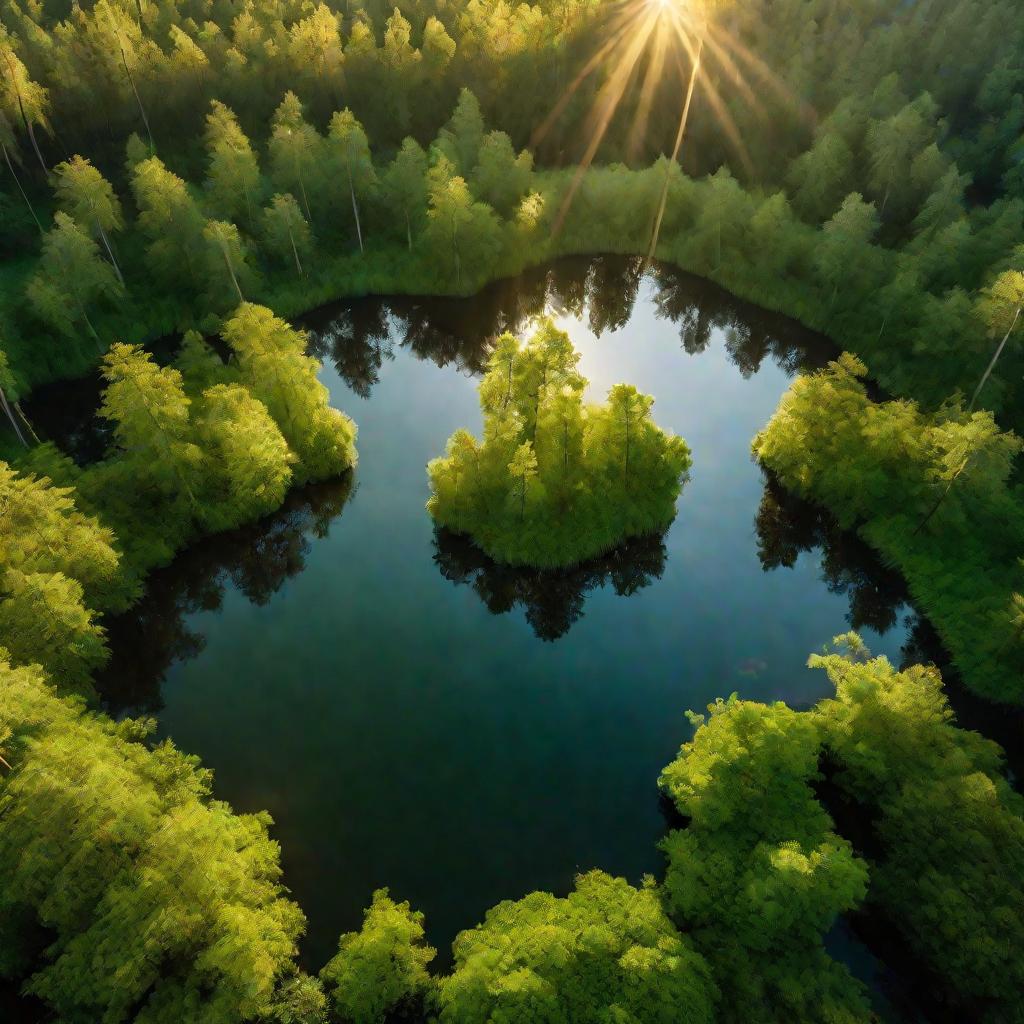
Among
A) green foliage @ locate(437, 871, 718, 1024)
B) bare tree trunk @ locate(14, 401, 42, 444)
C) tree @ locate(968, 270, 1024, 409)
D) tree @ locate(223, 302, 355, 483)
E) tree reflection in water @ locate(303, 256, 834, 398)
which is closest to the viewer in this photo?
green foliage @ locate(437, 871, 718, 1024)

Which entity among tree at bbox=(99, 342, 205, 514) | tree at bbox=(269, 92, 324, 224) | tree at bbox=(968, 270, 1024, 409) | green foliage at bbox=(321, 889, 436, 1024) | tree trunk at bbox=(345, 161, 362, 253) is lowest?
green foliage at bbox=(321, 889, 436, 1024)

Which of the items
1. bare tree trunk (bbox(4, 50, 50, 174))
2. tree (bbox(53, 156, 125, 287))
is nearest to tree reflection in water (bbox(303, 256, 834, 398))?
tree (bbox(53, 156, 125, 287))

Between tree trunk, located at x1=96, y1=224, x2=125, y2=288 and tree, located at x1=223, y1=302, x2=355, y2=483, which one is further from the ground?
tree trunk, located at x1=96, y1=224, x2=125, y2=288

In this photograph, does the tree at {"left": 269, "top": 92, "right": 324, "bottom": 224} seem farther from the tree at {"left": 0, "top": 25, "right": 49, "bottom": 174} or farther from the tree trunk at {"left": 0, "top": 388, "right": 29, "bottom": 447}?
the tree trunk at {"left": 0, "top": 388, "right": 29, "bottom": 447}

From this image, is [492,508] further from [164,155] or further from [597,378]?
[164,155]

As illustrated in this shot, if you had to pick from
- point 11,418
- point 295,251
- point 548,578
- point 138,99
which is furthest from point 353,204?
point 548,578

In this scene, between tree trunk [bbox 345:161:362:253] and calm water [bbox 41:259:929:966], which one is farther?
tree trunk [bbox 345:161:362:253]

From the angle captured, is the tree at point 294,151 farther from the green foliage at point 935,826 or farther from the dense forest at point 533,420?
the green foliage at point 935,826
